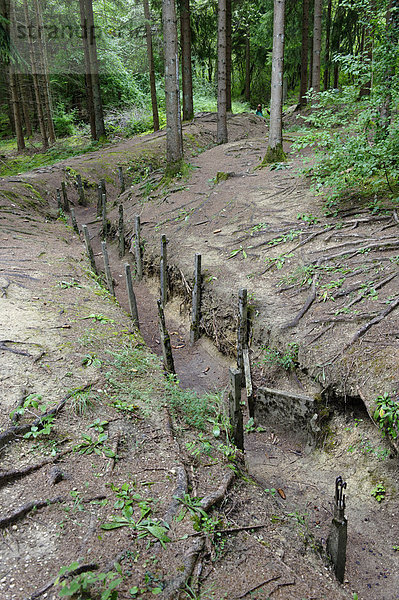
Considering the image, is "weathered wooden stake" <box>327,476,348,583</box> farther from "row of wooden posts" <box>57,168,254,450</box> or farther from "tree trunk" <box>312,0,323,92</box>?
"tree trunk" <box>312,0,323,92</box>

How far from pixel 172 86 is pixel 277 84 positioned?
3.69 meters

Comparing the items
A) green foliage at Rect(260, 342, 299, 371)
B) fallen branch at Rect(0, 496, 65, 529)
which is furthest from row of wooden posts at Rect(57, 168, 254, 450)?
fallen branch at Rect(0, 496, 65, 529)

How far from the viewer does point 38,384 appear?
16.3 ft

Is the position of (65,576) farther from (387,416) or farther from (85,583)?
(387,416)

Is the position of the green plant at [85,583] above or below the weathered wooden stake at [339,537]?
above

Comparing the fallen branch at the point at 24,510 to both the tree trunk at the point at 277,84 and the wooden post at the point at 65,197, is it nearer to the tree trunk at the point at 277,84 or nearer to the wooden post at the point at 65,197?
the tree trunk at the point at 277,84

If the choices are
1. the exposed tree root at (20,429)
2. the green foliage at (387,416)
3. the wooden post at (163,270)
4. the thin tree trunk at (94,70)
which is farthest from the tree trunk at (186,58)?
the exposed tree root at (20,429)

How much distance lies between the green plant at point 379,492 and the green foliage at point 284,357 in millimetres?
2100

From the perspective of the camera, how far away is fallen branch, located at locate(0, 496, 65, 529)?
10.7 ft

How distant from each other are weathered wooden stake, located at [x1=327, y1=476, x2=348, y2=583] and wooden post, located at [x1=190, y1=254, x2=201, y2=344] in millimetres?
5510

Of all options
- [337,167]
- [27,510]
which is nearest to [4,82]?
[337,167]

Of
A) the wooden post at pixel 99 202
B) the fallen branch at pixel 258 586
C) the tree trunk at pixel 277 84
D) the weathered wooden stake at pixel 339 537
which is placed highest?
the tree trunk at pixel 277 84

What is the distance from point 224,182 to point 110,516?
12.3 meters

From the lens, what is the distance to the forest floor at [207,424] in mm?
3248
